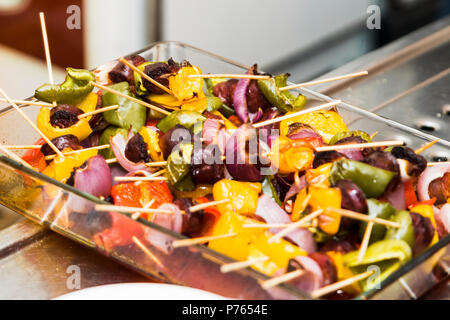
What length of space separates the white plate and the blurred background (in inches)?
95.9

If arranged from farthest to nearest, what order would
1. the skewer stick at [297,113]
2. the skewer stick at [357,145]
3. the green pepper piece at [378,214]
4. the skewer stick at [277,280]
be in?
1. the skewer stick at [297,113]
2. the skewer stick at [357,145]
3. the green pepper piece at [378,214]
4. the skewer stick at [277,280]

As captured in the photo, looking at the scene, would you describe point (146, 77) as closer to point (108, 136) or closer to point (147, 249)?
point (108, 136)

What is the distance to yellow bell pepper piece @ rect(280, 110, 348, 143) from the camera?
5.75 ft

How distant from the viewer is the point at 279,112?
180 cm

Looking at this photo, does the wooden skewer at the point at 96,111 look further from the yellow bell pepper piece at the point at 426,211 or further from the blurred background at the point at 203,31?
the blurred background at the point at 203,31

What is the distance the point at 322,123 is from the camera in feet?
5.83

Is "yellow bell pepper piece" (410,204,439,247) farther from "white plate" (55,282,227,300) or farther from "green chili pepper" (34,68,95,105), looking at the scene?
"green chili pepper" (34,68,95,105)

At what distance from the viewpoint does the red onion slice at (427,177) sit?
5.13 feet

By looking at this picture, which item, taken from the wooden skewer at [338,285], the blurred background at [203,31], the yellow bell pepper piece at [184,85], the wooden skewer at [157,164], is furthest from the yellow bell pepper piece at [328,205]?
the blurred background at [203,31]

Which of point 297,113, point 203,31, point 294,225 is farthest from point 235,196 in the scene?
point 203,31

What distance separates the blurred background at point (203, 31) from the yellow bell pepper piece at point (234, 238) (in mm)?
2320

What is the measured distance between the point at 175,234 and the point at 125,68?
0.76 meters

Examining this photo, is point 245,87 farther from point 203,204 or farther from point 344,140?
point 203,204
